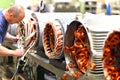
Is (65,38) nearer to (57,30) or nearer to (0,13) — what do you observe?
(57,30)

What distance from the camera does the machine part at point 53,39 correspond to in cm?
213

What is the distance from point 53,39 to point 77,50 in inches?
20.0

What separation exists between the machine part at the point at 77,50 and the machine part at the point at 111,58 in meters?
0.13

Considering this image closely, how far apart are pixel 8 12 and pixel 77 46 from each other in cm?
112

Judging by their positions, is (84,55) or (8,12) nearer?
(84,55)

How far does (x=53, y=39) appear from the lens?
2.40 meters

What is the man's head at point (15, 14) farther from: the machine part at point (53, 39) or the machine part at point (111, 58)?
the machine part at point (111, 58)

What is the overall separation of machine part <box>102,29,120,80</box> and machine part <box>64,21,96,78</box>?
0.13 m

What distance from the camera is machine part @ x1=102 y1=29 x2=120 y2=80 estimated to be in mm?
1526

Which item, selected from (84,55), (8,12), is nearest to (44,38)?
(8,12)

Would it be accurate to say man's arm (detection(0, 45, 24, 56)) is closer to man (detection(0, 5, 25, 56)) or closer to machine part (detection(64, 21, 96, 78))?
man (detection(0, 5, 25, 56))

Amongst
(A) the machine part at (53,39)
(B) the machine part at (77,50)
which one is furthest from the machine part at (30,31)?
(B) the machine part at (77,50)

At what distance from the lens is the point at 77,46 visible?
6.28 ft

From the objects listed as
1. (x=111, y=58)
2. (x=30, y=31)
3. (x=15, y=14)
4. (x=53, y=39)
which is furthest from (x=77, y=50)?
(x=15, y=14)
